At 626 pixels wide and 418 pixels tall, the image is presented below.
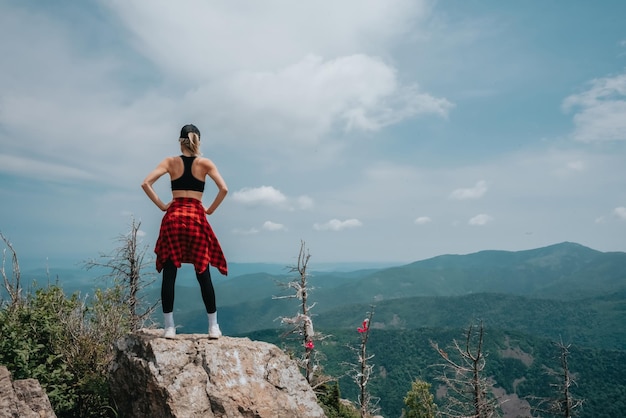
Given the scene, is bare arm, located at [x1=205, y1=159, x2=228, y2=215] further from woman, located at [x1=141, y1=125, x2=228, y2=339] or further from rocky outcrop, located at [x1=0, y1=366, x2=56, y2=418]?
rocky outcrop, located at [x1=0, y1=366, x2=56, y2=418]

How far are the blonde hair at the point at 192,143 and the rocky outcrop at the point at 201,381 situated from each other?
10.3ft

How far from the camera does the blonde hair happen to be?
6648mm

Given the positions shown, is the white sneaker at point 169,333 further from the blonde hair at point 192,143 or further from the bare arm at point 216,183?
the blonde hair at point 192,143

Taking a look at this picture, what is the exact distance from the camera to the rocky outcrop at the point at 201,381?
5992 mm

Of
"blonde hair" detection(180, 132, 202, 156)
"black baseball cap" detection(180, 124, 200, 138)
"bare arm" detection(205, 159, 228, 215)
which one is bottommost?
"bare arm" detection(205, 159, 228, 215)

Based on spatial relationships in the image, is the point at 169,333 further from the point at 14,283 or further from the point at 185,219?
the point at 14,283

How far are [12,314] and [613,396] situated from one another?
539 ft

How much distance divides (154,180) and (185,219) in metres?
0.80

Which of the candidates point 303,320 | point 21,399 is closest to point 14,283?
point 21,399

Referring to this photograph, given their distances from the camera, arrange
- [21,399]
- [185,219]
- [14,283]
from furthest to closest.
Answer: [14,283], [185,219], [21,399]

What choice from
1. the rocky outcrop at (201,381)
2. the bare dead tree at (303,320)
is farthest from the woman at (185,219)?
the bare dead tree at (303,320)

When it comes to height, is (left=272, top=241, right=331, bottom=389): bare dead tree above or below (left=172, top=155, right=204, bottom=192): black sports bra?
below

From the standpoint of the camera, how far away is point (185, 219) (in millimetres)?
6477

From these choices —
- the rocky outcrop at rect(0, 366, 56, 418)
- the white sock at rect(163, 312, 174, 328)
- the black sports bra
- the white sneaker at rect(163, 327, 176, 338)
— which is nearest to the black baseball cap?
the black sports bra
